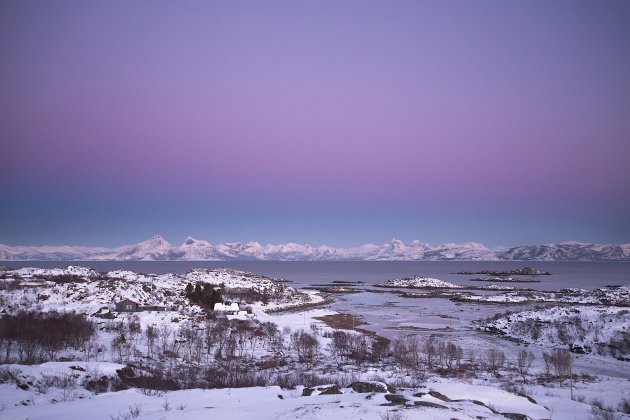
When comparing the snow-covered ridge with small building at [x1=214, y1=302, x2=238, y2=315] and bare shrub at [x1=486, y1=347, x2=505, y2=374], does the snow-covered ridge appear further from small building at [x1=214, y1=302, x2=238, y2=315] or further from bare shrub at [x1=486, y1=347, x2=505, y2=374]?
bare shrub at [x1=486, y1=347, x2=505, y2=374]

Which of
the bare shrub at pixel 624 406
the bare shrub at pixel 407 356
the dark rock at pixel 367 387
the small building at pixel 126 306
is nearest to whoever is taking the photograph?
the dark rock at pixel 367 387

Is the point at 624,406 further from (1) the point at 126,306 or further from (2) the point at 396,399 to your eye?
(1) the point at 126,306

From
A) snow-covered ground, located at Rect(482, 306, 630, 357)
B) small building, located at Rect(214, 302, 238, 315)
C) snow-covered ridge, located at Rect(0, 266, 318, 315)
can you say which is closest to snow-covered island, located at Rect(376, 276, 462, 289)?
snow-covered ridge, located at Rect(0, 266, 318, 315)

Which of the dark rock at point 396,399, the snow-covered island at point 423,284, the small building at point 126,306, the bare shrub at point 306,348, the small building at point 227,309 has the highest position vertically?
the dark rock at point 396,399

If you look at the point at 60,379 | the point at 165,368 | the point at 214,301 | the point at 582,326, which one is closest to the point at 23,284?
the point at 214,301

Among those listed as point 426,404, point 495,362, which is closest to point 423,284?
point 495,362

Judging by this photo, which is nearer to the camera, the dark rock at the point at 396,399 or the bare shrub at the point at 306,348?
the dark rock at the point at 396,399

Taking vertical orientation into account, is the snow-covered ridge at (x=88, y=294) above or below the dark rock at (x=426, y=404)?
below

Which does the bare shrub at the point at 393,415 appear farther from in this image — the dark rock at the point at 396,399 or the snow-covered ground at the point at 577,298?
the snow-covered ground at the point at 577,298

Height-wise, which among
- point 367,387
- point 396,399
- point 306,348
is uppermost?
point 396,399

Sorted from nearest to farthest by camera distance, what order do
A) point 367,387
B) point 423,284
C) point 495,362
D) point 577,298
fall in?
point 367,387
point 495,362
point 577,298
point 423,284

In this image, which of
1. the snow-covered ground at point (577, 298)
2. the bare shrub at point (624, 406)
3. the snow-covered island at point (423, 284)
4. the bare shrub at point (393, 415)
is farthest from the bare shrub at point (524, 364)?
the snow-covered island at point (423, 284)

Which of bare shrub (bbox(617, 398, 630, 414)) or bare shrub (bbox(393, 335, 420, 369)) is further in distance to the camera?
bare shrub (bbox(393, 335, 420, 369))

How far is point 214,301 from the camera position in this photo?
79562mm
